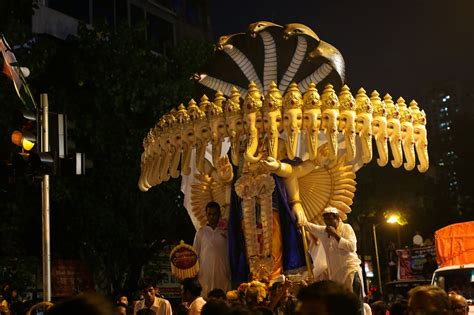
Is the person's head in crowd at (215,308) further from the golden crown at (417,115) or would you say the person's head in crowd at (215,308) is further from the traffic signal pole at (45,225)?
the golden crown at (417,115)

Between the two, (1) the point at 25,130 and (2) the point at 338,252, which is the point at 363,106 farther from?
(1) the point at 25,130

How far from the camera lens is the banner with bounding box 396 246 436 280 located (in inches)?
1098

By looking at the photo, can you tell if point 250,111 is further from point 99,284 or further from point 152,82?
point 99,284

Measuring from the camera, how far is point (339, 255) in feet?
36.3

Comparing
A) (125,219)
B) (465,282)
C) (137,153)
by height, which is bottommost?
(465,282)

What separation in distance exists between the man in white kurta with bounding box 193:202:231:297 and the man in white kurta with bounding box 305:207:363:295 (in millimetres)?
2182

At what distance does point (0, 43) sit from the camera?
10867 mm

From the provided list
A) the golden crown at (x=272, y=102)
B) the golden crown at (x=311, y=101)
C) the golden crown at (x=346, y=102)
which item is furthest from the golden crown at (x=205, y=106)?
the golden crown at (x=346, y=102)

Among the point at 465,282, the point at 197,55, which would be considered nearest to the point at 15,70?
the point at 465,282

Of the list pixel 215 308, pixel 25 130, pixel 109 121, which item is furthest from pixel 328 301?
pixel 109 121

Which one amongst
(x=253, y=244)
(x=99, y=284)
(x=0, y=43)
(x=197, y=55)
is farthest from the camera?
(x=99, y=284)

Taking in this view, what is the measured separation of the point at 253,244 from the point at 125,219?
11677 mm

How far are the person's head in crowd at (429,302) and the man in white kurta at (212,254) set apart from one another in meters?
7.44

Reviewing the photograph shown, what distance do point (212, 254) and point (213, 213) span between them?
0.71 meters
